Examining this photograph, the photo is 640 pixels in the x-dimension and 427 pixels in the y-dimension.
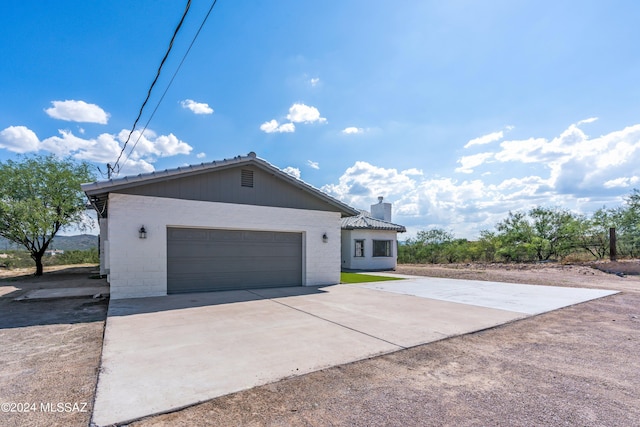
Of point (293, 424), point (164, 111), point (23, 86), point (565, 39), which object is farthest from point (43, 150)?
point (565, 39)

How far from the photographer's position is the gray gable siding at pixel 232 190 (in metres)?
8.92

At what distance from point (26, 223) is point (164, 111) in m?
10.0

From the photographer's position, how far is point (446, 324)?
5852 mm

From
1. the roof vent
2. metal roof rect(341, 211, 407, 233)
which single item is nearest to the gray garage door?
the roof vent

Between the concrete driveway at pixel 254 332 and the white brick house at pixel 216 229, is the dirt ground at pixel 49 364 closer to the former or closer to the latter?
the concrete driveway at pixel 254 332

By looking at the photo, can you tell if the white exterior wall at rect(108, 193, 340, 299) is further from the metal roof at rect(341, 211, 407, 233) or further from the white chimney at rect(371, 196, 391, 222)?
the white chimney at rect(371, 196, 391, 222)

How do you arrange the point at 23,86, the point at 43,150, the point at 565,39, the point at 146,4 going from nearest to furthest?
the point at 146,4 → the point at 565,39 → the point at 23,86 → the point at 43,150

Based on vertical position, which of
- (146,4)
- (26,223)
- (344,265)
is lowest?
(344,265)

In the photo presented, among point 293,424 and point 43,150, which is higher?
point 43,150

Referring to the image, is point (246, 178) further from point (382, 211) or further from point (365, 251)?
point (382, 211)

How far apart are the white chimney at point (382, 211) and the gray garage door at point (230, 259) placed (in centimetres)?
1241

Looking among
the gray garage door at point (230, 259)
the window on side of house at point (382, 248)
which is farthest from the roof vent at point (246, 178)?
the window on side of house at point (382, 248)

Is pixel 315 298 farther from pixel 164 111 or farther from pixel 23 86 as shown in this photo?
pixel 23 86

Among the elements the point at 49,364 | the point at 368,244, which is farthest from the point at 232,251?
the point at 368,244
